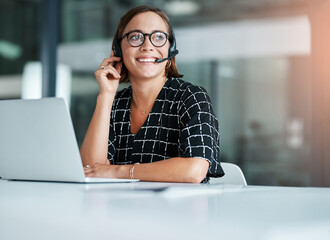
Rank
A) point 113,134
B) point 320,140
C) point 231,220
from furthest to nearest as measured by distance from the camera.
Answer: point 320,140, point 113,134, point 231,220

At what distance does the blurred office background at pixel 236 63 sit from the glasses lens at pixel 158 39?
2233mm

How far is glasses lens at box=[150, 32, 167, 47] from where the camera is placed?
6.15 ft

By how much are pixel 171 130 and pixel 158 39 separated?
17.2 inches

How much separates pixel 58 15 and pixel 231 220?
15.4 ft

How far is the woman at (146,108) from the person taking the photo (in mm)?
1654

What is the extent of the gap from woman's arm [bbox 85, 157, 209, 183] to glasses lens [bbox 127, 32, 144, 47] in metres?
0.68

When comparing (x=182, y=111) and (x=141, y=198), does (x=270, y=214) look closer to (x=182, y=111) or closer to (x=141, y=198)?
(x=141, y=198)

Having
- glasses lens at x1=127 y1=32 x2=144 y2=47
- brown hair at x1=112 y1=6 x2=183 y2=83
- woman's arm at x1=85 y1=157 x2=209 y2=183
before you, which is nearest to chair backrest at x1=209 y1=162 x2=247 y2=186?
woman's arm at x1=85 y1=157 x2=209 y2=183

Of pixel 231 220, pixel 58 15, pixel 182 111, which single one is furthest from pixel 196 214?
pixel 58 15

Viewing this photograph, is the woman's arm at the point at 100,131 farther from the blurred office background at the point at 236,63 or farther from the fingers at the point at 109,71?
the blurred office background at the point at 236,63

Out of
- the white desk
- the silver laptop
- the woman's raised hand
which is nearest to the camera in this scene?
the white desk

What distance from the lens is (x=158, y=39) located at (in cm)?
189

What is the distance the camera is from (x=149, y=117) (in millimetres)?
1810

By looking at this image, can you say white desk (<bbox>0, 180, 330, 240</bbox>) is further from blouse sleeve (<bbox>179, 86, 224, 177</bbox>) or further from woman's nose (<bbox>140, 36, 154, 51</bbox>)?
woman's nose (<bbox>140, 36, 154, 51</bbox>)
